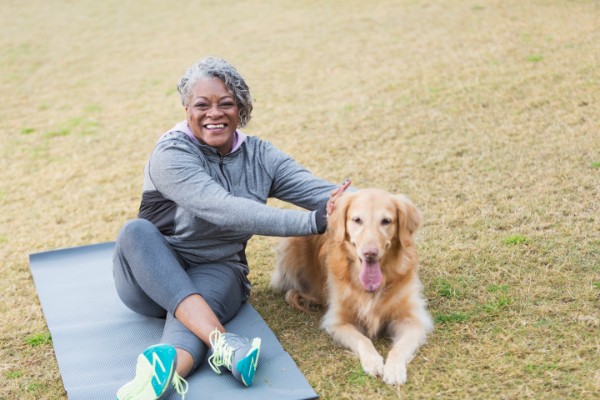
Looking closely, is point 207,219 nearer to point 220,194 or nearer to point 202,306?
point 220,194

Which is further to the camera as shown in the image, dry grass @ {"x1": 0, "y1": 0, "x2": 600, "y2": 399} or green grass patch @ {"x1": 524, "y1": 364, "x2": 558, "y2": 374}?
dry grass @ {"x1": 0, "y1": 0, "x2": 600, "y2": 399}

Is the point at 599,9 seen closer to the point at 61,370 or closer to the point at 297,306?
the point at 297,306

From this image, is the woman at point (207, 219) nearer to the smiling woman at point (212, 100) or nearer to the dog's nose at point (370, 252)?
the smiling woman at point (212, 100)

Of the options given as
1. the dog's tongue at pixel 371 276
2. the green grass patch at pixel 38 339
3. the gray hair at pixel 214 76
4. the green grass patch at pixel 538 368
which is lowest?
the green grass patch at pixel 38 339

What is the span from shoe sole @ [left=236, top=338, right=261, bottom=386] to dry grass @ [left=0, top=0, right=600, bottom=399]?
323 millimetres

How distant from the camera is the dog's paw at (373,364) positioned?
134 inches

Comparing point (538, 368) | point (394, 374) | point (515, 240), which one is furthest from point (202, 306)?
point (515, 240)

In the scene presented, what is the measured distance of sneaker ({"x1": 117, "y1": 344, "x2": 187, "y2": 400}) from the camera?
309cm

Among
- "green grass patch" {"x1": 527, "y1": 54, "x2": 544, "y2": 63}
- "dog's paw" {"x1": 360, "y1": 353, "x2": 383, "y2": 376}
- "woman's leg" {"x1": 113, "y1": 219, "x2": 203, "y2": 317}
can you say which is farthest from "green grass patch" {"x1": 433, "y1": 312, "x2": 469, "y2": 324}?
"green grass patch" {"x1": 527, "y1": 54, "x2": 544, "y2": 63}

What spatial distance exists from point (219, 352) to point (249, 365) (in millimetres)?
180

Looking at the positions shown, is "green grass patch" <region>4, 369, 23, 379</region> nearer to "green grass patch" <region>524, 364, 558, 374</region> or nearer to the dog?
the dog

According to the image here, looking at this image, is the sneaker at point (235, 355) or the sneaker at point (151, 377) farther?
the sneaker at point (235, 355)

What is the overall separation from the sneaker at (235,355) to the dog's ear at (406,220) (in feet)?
3.18

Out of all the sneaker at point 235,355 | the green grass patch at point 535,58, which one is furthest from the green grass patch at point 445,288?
the green grass patch at point 535,58
